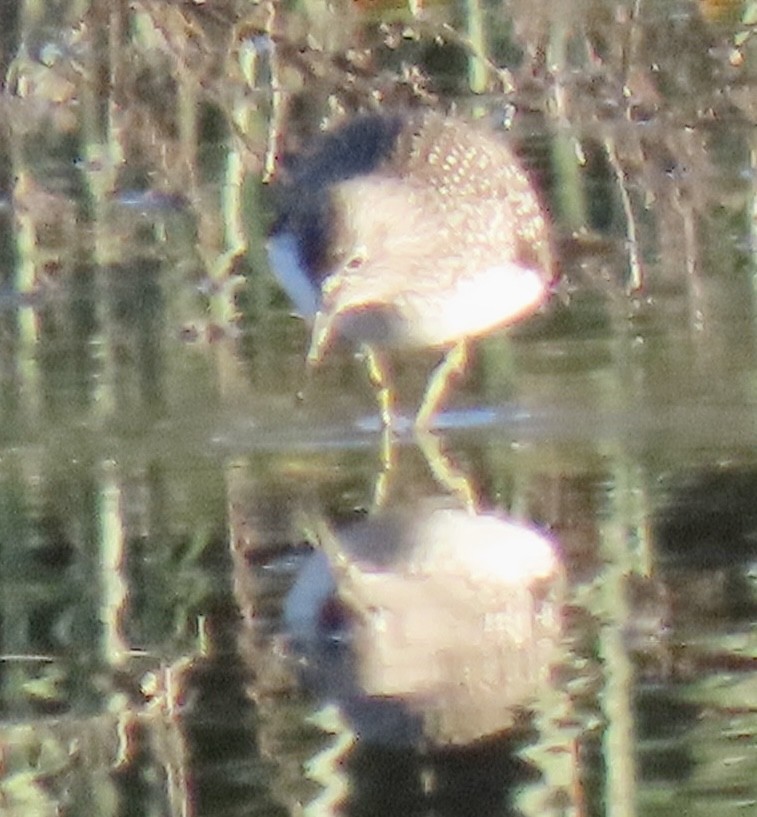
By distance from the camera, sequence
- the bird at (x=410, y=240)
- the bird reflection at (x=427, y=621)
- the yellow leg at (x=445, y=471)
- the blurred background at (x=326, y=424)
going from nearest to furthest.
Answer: the blurred background at (x=326, y=424), the bird reflection at (x=427, y=621), the yellow leg at (x=445, y=471), the bird at (x=410, y=240)

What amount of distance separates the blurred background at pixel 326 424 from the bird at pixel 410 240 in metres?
0.20

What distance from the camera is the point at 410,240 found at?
732 centimetres

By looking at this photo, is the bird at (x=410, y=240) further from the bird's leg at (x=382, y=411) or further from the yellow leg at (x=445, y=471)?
the yellow leg at (x=445, y=471)

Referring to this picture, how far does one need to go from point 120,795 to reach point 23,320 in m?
4.61

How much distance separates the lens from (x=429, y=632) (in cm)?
514

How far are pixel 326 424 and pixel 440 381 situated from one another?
1.30 feet

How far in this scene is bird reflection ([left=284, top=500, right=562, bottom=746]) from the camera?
4.69 m

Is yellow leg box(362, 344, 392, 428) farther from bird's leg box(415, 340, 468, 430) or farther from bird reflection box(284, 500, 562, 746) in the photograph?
bird reflection box(284, 500, 562, 746)

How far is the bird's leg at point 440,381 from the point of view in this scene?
7.05 metres

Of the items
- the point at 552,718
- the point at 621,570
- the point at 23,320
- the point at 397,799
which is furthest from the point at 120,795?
the point at 23,320

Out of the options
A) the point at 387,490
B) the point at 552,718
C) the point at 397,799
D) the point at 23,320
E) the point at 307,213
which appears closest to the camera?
the point at 397,799

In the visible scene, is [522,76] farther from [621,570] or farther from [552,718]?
[552,718]

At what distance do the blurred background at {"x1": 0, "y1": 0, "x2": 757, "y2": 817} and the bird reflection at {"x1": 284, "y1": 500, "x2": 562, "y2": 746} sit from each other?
0.06ft

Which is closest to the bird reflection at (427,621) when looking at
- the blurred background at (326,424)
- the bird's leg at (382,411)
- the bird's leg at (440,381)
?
the blurred background at (326,424)
